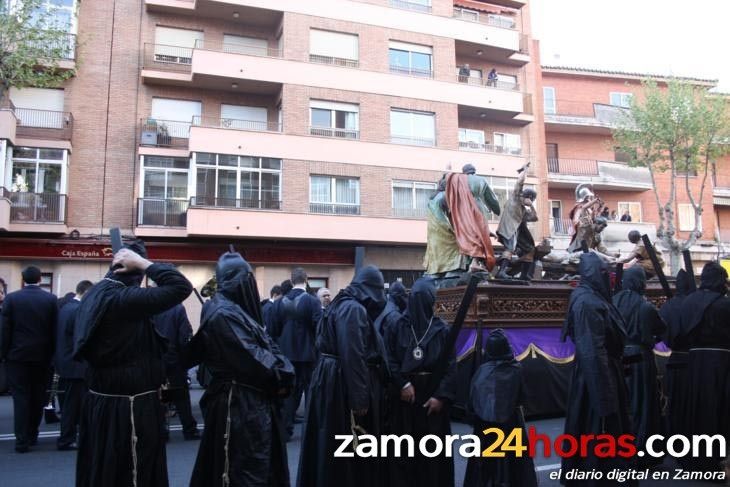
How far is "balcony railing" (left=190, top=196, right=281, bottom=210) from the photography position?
854 inches

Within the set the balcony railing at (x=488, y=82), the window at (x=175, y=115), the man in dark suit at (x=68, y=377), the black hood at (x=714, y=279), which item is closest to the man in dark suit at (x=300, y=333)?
the man in dark suit at (x=68, y=377)

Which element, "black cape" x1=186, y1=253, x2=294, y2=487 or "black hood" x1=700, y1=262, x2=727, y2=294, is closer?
"black cape" x1=186, y1=253, x2=294, y2=487

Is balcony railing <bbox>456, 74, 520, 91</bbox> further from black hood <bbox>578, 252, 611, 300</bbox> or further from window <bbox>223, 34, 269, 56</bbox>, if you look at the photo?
black hood <bbox>578, 252, 611, 300</bbox>

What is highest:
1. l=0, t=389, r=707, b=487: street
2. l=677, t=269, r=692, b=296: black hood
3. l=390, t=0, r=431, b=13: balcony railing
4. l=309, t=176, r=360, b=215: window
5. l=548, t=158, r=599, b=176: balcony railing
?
l=390, t=0, r=431, b=13: balcony railing

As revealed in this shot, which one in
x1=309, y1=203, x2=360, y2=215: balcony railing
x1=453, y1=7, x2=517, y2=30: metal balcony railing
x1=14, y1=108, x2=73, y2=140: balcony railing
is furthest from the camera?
x1=453, y1=7, x2=517, y2=30: metal balcony railing

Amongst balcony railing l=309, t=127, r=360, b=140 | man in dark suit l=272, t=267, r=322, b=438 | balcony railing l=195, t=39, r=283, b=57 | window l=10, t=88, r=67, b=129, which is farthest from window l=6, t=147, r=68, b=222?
man in dark suit l=272, t=267, r=322, b=438

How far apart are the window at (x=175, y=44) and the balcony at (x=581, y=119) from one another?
18343mm

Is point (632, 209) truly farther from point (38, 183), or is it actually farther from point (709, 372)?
point (709, 372)

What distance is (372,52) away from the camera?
2434 cm

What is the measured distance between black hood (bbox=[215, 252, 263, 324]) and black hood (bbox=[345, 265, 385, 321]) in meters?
1.07

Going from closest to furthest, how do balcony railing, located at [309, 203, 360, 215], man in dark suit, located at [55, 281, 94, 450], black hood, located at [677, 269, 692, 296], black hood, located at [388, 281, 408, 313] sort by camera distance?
black hood, located at [388, 281, 408, 313] < black hood, located at [677, 269, 692, 296] < man in dark suit, located at [55, 281, 94, 450] < balcony railing, located at [309, 203, 360, 215]

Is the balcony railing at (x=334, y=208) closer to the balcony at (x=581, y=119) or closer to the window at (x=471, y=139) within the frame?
the window at (x=471, y=139)

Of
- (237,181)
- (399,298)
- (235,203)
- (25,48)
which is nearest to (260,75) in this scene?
(237,181)

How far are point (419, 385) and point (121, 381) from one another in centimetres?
236
